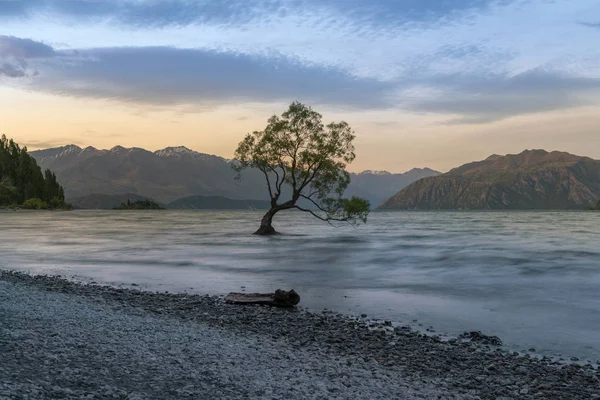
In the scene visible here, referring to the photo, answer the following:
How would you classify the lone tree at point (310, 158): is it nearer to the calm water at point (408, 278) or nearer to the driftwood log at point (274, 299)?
the calm water at point (408, 278)

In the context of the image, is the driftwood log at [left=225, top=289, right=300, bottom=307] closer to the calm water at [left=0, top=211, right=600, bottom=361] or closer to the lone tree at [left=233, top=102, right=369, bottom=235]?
the calm water at [left=0, top=211, right=600, bottom=361]

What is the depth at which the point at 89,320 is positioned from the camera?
582 inches

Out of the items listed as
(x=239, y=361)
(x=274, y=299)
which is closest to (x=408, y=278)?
(x=274, y=299)

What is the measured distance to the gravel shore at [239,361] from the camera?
9789 millimetres

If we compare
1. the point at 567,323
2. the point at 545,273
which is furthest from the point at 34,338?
the point at 545,273

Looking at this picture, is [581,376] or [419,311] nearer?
[581,376]

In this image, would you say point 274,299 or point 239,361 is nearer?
point 239,361

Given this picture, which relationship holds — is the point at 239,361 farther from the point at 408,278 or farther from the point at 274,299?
the point at 408,278

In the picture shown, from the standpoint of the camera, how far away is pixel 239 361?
39.0 feet

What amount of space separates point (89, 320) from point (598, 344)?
17.1m

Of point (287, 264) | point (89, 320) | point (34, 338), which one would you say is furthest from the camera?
point (287, 264)

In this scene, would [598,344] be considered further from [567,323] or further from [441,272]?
[441,272]

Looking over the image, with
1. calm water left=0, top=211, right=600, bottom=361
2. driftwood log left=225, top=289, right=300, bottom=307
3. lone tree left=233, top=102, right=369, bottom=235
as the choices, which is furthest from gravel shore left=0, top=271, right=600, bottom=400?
lone tree left=233, top=102, right=369, bottom=235

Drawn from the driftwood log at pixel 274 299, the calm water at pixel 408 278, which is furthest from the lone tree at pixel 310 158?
the driftwood log at pixel 274 299
